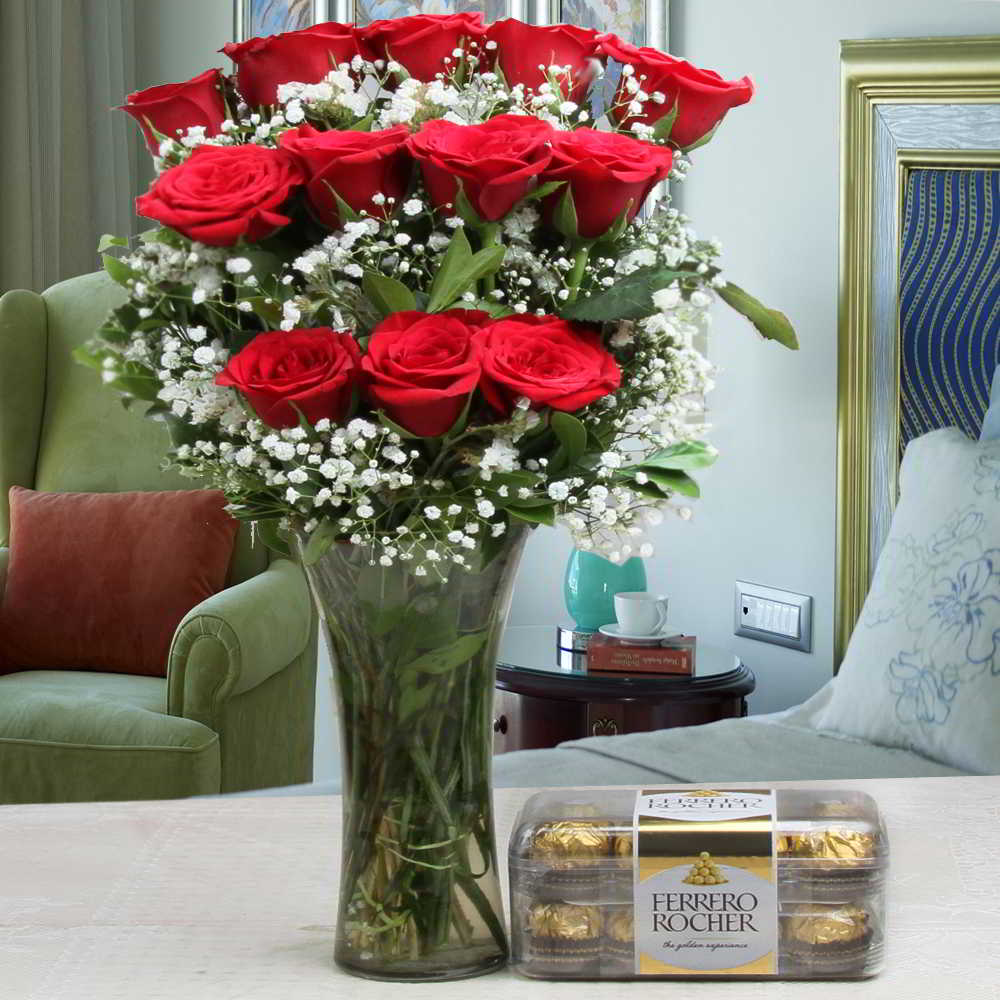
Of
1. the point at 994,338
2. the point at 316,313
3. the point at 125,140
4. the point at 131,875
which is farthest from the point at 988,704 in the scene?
the point at 125,140

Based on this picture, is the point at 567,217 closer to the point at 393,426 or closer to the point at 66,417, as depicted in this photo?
the point at 393,426

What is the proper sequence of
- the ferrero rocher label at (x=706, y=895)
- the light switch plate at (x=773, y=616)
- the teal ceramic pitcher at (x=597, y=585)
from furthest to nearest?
1. the light switch plate at (x=773, y=616)
2. the teal ceramic pitcher at (x=597, y=585)
3. the ferrero rocher label at (x=706, y=895)

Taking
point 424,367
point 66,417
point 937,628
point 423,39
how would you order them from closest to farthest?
1. point 424,367
2. point 423,39
3. point 937,628
4. point 66,417

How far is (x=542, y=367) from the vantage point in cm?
80

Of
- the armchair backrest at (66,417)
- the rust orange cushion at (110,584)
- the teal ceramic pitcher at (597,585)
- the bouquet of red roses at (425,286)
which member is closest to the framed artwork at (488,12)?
the armchair backrest at (66,417)

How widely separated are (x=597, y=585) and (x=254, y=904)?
5.84 ft

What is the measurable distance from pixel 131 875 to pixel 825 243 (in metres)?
2.15

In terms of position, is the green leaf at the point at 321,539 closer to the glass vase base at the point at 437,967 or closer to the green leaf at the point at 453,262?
the green leaf at the point at 453,262

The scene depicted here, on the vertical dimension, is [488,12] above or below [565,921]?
above

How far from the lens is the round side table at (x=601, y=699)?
2.55 metres

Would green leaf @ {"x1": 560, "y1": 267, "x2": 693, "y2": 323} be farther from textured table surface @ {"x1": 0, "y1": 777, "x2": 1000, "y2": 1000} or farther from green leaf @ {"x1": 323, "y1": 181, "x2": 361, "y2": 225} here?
textured table surface @ {"x1": 0, "y1": 777, "x2": 1000, "y2": 1000}

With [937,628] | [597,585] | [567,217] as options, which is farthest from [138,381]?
[597,585]

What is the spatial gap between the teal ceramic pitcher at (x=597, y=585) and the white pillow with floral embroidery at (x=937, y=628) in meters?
0.73

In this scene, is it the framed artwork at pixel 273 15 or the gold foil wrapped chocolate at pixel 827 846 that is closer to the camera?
the gold foil wrapped chocolate at pixel 827 846
